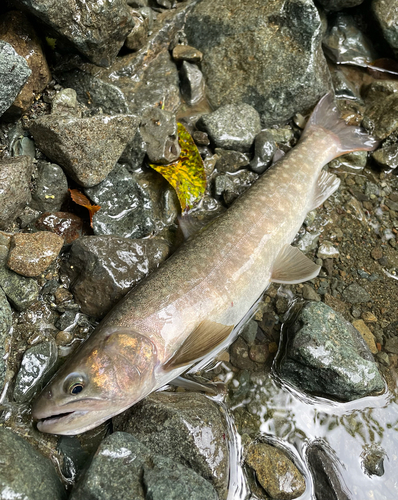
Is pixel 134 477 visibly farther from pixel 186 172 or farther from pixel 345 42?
pixel 345 42

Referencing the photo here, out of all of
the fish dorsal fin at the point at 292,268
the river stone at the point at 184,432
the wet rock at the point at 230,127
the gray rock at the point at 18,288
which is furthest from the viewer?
the wet rock at the point at 230,127

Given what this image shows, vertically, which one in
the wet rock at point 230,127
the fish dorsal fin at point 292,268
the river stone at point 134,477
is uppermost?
the wet rock at point 230,127

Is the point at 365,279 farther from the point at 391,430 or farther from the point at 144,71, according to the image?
the point at 144,71

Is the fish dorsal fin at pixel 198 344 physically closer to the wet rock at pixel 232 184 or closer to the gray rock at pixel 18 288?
the gray rock at pixel 18 288

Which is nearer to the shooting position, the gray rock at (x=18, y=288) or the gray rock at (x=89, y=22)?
the gray rock at (x=18, y=288)

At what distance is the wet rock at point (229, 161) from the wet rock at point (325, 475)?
3.45 metres

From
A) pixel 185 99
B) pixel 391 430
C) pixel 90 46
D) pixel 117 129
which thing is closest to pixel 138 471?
pixel 391 430

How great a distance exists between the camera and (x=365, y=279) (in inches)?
195

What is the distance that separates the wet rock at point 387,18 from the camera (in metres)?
6.31

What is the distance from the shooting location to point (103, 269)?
13.2 feet

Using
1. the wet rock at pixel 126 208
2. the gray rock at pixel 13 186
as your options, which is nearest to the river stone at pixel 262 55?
the wet rock at pixel 126 208

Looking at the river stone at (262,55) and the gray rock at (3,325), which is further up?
the river stone at (262,55)

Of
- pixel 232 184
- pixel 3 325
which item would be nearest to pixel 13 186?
pixel 3 325

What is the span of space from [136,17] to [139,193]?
101 inches
